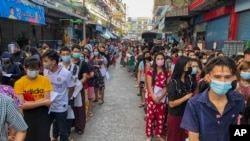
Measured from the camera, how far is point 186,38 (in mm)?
20859

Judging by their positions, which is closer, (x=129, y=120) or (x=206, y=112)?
(x=206, y=112)

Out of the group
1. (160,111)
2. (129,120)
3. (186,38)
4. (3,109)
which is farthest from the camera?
(186,38)

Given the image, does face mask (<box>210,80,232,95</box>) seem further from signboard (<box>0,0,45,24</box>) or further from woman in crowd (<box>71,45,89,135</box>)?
signboard (<box>0,0,45,24</box>)

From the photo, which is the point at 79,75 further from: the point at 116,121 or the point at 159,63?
the point at 116,121

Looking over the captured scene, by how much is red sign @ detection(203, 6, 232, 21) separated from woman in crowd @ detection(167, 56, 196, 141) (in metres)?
8.27

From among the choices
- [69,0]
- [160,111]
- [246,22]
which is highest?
[69,0]

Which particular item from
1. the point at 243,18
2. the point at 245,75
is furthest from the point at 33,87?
the point at 243,18

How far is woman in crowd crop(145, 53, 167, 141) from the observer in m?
4.85

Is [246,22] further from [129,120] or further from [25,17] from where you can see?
[25,17]

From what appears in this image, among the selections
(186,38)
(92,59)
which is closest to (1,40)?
(92,59)

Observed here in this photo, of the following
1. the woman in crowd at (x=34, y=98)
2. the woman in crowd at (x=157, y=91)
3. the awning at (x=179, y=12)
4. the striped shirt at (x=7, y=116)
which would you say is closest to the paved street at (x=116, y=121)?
the woman in crowd at (x=157, y=91)

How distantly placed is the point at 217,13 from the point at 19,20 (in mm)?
8681

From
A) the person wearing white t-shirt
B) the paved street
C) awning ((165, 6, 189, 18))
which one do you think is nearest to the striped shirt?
the person wearing white t-shirt

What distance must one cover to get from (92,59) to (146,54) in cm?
156
